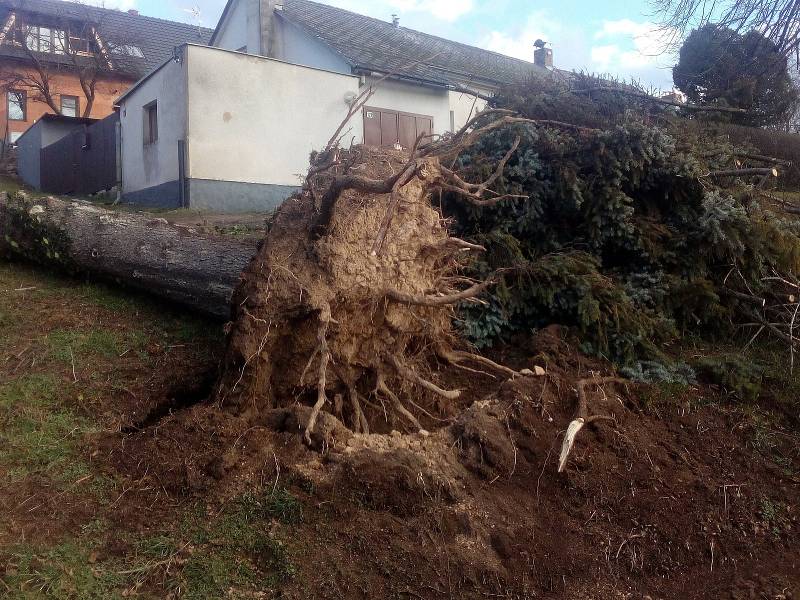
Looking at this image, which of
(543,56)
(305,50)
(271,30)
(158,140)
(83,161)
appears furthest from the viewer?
(543,56)

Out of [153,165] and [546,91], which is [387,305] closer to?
[546,91]

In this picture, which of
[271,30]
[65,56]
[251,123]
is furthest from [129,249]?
[65,56]

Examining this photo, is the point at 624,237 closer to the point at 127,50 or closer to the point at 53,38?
the point at 53,38

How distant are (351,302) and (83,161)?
1532 cm

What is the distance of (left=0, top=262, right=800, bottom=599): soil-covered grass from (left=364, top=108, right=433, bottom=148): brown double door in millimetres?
12321

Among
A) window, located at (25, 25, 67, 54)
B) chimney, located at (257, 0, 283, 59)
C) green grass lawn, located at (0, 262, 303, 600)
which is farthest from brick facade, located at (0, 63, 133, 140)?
green grass lawn, located at (0, 262, 303, 600)

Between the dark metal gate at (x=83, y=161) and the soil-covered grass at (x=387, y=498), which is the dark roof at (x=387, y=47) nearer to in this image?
the dark metal gate at (x=83, y=161)

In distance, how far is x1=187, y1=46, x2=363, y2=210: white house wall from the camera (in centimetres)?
1276

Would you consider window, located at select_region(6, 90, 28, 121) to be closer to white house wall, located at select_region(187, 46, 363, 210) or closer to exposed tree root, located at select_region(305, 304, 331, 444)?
white house wall, located at select_region(187, 46, 363, 210)

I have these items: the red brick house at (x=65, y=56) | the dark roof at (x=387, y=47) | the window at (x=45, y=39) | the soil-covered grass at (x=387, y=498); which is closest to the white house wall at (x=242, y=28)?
the dark roof at (x=387, y=47)

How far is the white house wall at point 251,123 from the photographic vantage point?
12.8 m

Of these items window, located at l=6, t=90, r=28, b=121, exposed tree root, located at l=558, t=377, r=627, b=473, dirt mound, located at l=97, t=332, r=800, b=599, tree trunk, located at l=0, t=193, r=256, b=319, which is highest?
window, located at l=6, t=90, r=28, b=121

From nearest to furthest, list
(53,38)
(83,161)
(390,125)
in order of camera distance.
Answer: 1. (390,125)
2. (83,161)
3. (53,38)

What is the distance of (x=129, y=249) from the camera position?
5.99 metres
